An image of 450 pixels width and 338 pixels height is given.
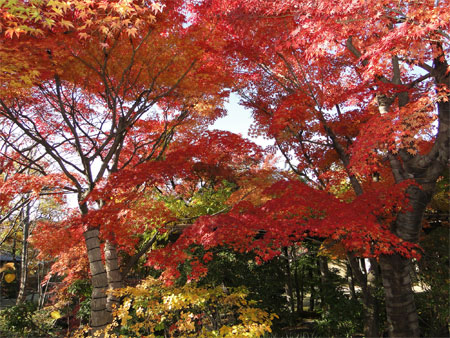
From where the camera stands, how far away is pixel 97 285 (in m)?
6.17

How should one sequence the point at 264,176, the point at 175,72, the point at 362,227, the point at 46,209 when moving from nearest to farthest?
the point at 362,227
the point at 175,72
the point at 264,176
the point at 46,209

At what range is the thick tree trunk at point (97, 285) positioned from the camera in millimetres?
6066

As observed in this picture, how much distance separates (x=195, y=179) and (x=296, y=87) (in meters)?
6.44

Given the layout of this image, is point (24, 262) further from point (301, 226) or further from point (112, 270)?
point (301, 226)

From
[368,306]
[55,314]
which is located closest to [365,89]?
[368,306]

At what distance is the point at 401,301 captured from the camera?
6.43 meters

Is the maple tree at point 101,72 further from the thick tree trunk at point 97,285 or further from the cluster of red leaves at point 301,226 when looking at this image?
the cluster of red leaves at point 301,226

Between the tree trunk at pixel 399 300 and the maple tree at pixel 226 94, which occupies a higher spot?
the maple tree at pixel 226 94

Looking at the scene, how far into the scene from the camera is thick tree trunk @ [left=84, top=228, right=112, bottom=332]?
607 centimetres

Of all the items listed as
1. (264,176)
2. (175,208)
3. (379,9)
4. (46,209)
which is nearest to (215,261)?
(175,208)

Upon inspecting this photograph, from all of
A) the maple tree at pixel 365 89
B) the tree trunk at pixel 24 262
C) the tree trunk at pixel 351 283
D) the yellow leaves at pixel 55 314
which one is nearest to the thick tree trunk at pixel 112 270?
the maple tree at pixel 365 89

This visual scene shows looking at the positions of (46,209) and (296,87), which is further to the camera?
(46,209)

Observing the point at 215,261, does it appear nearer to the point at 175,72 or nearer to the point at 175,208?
the point at 175,208

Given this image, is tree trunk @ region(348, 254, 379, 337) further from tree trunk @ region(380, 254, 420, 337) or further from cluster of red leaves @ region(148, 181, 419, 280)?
cluster of red leaves @ region(148, 181, 419, 280)
